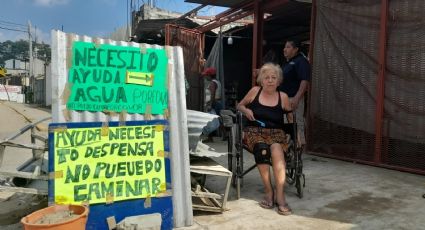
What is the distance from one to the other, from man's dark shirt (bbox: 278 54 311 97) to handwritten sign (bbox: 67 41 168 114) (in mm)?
2539

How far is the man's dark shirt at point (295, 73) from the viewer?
5758 millimetres

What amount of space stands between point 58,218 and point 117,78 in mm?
1210

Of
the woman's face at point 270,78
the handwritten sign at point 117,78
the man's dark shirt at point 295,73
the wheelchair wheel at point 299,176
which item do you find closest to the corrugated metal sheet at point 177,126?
the handwritten sign at point 117,78

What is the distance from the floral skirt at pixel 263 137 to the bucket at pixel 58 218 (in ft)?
6.66

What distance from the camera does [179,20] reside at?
1201cm

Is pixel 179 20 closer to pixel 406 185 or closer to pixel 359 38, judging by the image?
pixel 359 38

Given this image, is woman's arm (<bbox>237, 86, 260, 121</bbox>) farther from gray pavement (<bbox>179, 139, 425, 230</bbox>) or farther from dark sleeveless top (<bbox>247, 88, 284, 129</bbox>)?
gray pavement (<bbox>179, 139, 425, 230</bbox>)

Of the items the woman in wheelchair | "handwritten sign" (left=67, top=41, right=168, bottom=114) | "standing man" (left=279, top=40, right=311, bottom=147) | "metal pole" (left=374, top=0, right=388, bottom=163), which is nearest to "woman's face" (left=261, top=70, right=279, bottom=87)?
the woman in wheelchair

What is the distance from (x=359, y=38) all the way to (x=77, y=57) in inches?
169

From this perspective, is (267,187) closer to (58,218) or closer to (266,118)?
(266,118)

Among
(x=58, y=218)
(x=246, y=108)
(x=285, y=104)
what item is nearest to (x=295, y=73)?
(x=285, y=104)

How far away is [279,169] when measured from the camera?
4.26 meters

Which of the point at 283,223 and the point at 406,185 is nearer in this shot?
the point at 283,223

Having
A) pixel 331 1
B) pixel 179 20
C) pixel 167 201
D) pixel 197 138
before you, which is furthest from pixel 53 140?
pixel 179 20
